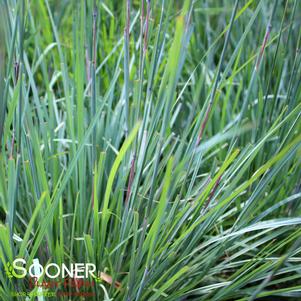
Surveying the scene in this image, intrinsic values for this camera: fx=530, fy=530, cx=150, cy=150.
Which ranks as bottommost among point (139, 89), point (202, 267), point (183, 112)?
point (202, 267)

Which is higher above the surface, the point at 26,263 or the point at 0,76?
the point at 0,76

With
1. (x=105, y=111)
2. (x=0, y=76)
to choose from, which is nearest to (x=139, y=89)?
(x=0, y=76)

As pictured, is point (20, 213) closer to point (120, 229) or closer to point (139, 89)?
point (120, 229)

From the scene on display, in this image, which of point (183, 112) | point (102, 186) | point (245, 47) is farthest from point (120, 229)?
point (245, 47)

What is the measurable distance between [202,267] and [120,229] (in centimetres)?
16

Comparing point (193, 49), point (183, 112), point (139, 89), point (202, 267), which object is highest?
point (139, 89)

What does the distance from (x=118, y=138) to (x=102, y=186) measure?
131mm

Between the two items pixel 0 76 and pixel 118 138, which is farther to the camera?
pixel 118 138

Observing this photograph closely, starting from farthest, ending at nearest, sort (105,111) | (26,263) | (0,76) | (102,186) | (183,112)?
(183,112) < (105,111) < (102,186) < (26,263) < (0,76)

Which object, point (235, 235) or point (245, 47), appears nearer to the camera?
point (235, 235)

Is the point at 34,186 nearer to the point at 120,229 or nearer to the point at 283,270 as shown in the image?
the point at 120,229

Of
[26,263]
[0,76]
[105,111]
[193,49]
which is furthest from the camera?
[193,49]

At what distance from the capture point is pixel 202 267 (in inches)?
36.7

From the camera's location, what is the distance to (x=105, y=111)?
121 centimetres
